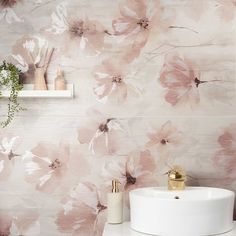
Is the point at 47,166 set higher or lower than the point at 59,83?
lower

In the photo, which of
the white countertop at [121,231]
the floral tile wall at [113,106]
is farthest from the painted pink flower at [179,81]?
the white countertop at [121,231]

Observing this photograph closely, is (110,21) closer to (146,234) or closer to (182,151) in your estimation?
(182,151)

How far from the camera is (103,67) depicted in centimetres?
243

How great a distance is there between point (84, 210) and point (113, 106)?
0.52 meters

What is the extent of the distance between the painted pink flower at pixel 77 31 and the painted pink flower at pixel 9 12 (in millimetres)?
190

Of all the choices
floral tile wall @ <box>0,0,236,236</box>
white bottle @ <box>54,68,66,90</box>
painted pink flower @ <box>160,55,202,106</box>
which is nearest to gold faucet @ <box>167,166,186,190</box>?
floral tile wall @ <box>0,0,236,236</box>

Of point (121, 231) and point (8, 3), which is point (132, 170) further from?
point (8, 3)

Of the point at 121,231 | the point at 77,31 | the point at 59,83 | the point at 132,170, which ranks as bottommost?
the point at 121,231

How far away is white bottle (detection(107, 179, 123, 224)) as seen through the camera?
2326mm

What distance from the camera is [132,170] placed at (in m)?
2.43

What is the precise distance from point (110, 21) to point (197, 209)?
0.98 m

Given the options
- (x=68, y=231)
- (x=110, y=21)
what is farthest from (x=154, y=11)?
(x=68, y=231)

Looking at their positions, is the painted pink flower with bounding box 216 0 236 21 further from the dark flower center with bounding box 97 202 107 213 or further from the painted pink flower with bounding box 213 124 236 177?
the dark flower center with bounding box 97 202 107 213

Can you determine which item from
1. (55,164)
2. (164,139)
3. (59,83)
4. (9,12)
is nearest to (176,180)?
(164,139)
